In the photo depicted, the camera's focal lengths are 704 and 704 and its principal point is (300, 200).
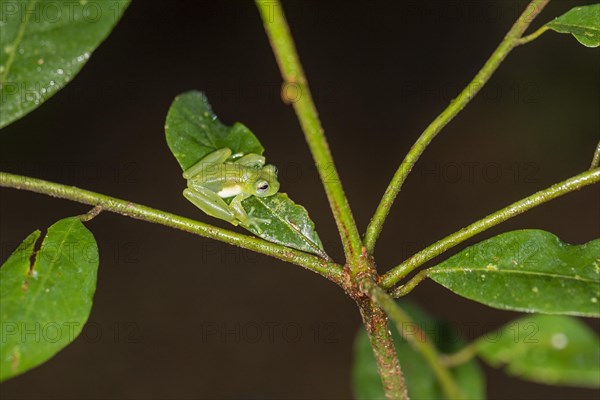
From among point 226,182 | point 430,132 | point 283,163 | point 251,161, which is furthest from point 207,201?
point 283,163

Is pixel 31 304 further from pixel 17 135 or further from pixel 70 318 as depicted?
pixel 17 135

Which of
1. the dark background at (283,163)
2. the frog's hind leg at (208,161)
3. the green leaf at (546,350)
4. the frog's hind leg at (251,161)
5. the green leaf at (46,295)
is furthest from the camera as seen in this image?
the dark background at (283,163)

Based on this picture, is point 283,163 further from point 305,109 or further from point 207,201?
point 305,109

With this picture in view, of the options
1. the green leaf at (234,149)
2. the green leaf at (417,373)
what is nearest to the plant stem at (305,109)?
the green leaf at (234,149)

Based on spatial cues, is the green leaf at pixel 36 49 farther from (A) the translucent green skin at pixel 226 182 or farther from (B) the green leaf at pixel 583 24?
(B) the green leaf at pixel 583 24

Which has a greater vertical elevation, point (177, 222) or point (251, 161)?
point (251, 161)

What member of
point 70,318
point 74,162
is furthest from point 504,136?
point 70,318
